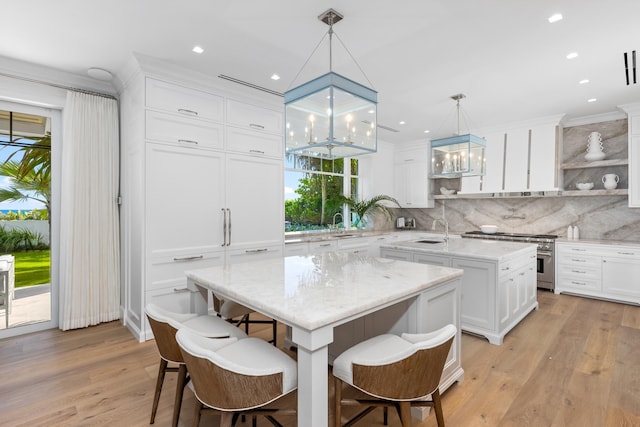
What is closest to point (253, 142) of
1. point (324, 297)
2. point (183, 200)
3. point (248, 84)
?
point (248, 84)

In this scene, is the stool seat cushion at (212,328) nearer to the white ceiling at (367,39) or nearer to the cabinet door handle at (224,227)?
the cabinet door handle at (224,227)

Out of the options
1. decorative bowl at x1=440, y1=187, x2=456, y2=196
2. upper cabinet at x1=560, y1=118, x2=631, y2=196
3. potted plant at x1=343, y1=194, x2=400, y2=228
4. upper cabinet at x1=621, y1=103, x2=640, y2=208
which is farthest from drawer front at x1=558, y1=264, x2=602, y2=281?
potted plant at x1=343, y1=194, x2=400, y2=228

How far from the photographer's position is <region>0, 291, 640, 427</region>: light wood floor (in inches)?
79.1

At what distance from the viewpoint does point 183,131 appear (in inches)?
132

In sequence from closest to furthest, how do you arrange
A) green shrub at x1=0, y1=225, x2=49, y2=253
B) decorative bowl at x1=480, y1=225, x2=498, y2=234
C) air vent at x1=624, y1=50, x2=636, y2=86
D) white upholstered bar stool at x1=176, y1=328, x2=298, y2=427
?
white upholstered bar stool at x1=176, y1=328, x2=298, y2=427, air vent at x1=624, y1=50, x2=636, y2=86, green shrub at x1=0, y1=225, x2=49, y2=253, decorative bowl at x1=480, y1=225, x2=498, y2=234

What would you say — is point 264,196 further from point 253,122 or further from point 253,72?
point 253,72

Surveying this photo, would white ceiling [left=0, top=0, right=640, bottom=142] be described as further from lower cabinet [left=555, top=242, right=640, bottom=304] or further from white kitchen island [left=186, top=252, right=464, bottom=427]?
lower cabinet [left=555, top=242, right=640, bottom=304]

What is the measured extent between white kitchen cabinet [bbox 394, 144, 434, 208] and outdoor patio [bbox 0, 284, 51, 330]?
5.96m

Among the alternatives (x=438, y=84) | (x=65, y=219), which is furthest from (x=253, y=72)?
(x=65, y=219)

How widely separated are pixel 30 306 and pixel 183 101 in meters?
2.70

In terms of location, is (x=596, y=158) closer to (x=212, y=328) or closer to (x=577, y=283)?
(x=577, y=283)

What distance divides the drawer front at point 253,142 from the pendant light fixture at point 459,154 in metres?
1.96

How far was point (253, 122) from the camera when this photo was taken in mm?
3910

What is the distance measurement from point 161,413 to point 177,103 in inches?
109
